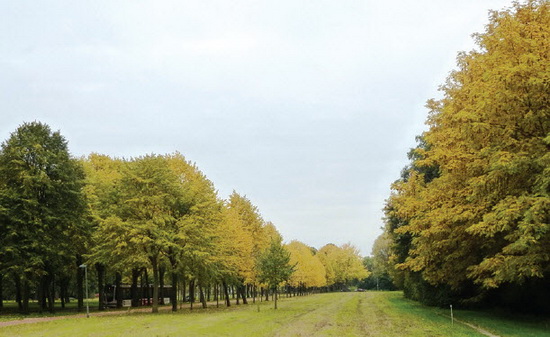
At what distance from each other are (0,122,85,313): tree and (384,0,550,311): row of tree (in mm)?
29651

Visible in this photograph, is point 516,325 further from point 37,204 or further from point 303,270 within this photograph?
point 303,270

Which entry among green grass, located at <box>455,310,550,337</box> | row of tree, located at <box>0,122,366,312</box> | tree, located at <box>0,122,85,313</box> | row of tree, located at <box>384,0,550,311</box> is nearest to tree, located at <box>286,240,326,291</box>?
row of tree, located at <box>0,122,366,312</box>

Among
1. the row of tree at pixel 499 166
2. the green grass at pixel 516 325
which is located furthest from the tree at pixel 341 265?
the row of tree at pixel 499 166

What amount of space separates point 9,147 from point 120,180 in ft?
35.2

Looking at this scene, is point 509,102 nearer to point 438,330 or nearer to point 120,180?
point 438,330

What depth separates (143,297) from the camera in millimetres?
60906

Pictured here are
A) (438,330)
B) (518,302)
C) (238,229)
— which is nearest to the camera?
(438,330)

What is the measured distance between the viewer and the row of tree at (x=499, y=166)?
17.1 m

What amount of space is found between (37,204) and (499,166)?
35134 millimetres

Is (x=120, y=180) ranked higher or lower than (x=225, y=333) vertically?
higher

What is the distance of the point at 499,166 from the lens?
1709 cm

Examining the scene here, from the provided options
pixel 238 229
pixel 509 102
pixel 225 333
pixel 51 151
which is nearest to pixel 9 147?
pixel 51 151

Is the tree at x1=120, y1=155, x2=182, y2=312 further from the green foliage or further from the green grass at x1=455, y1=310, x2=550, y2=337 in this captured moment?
the green grass at x1=455, y1=310, x2=550, y2=337

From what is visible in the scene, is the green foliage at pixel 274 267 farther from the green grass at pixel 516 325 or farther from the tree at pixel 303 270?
the tree at pixel 303 270
